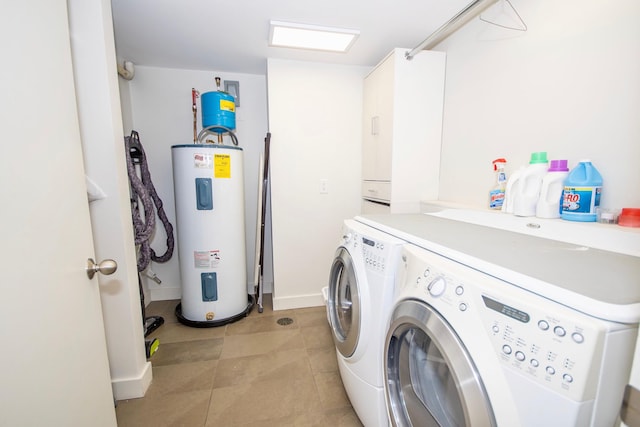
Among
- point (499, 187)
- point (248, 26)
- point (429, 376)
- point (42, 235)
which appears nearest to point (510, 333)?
point (429, 376)

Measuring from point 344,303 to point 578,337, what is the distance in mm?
1056

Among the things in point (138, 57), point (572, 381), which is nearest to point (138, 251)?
point (138, 57)

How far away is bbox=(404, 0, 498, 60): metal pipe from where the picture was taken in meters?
1.34

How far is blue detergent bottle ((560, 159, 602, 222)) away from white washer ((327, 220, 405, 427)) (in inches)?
29.1

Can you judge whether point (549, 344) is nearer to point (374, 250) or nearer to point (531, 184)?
point (374, 250)

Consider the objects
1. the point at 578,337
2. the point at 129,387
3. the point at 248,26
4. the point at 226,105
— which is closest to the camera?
the point at 578,337

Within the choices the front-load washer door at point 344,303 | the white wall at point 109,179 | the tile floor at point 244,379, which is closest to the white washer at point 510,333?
the front-load washer door at point 344,303

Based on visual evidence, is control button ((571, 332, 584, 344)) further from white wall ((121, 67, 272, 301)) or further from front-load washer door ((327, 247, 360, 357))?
white wall ((121, 67, 272, 301))

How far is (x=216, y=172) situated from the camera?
81.9 inches

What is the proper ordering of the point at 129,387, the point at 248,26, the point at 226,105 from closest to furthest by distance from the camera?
the point at 129,387, the point at 248,26, the point at 226,105

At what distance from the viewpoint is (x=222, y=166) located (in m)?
2.09

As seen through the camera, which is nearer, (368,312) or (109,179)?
(368,312)

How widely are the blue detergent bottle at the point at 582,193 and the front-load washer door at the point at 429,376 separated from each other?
0.84 m

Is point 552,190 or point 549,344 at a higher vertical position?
point 552,190
